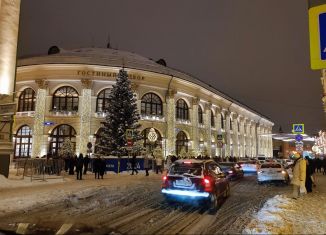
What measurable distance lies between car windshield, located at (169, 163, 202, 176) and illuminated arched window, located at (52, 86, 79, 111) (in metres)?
28.7

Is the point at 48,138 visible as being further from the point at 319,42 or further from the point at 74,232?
the point at 319,42

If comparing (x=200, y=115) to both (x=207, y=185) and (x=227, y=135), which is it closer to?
(x=227, y=135)

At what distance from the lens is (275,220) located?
24.4ft

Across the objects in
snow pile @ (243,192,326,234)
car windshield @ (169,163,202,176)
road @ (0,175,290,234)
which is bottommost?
road @ (0,175,290,234)

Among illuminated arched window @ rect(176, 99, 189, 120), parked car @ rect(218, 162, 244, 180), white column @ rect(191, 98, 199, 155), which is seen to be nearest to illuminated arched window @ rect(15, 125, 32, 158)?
illuminated arched window @ rect(176, 99, 189, 120)

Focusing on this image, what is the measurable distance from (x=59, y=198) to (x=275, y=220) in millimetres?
7932

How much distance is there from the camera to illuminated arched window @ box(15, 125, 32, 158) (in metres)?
36.2

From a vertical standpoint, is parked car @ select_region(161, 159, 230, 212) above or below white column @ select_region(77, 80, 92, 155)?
below

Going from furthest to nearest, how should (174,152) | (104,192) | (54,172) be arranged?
(174,152), (54,172), (104,192)

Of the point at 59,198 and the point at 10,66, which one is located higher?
the point at 10,66

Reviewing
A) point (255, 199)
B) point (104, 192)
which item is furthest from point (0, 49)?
point (255, 199)

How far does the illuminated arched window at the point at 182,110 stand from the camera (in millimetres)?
44375

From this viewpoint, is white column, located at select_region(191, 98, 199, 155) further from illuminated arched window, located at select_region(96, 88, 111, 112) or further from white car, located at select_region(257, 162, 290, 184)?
white car, located at select_region(257, 162, 290, 184)

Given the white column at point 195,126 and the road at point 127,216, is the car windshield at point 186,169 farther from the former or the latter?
the white column at point 195,126
